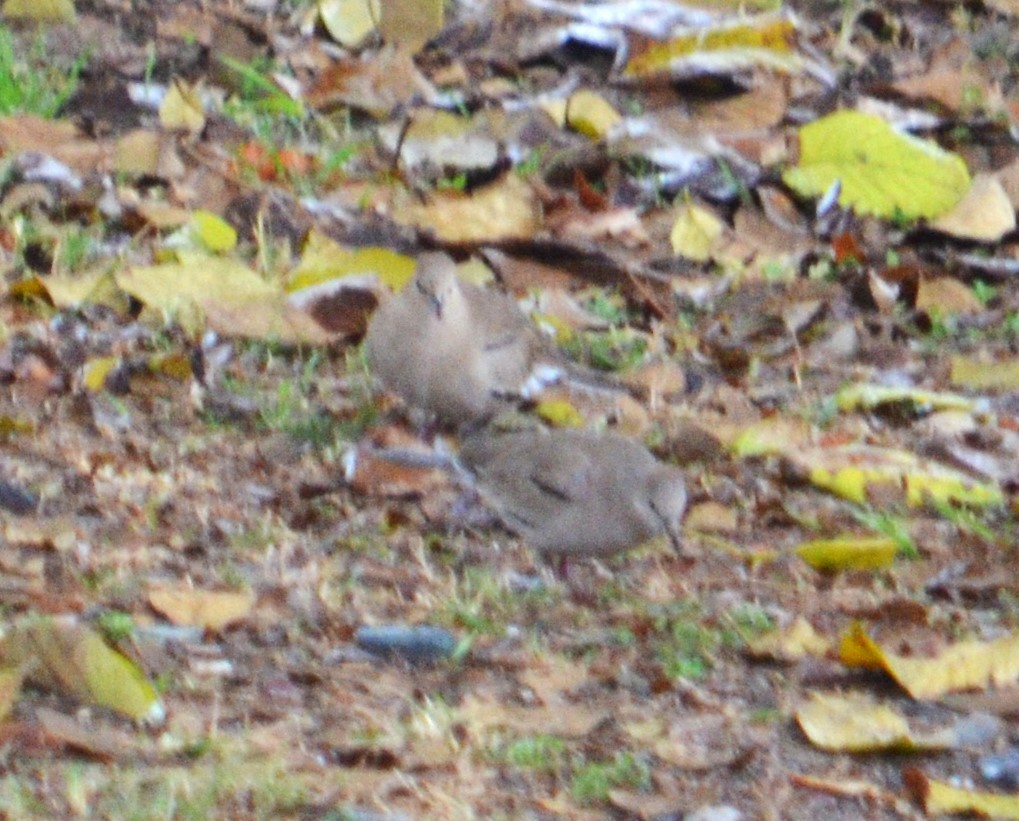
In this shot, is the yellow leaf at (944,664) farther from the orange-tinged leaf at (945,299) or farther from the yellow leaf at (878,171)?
the yellow leaf at (878,171)

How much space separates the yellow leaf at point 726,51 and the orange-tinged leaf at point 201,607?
3.81 m

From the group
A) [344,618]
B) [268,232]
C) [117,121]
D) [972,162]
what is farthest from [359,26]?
[344,618]

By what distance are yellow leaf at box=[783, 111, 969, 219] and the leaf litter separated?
0.01 meters

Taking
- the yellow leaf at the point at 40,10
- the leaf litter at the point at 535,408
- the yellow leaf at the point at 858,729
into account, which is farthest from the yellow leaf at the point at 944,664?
the yellow leaf at the point at 40,10

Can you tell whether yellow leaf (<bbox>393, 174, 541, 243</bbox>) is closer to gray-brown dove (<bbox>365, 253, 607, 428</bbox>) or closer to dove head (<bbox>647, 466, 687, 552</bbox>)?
gray-brown dove (<bbox>365, 253, 607, 428</bbox>)

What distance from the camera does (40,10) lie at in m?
7.22

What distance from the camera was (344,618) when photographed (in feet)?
13.1

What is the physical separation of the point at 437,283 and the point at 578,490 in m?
1.06

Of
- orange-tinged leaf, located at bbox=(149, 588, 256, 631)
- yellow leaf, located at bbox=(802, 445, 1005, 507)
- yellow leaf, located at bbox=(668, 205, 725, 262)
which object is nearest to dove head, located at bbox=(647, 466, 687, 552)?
yellow leaf, located at bbox=(802, 445, 1005, 507)

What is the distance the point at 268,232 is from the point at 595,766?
3.25m

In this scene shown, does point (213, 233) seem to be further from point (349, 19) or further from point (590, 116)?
point (349, 19)

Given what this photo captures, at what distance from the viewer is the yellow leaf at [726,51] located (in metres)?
7.08

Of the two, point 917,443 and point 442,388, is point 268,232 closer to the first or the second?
point 442,388

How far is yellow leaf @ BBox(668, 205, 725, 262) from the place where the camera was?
20.5 feet
